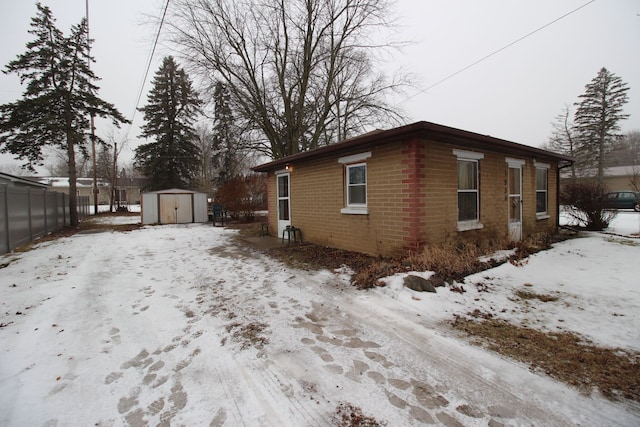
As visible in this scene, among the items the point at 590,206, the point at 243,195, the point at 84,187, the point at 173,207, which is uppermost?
the point at 84,187

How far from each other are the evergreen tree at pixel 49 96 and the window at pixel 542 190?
2207 cm

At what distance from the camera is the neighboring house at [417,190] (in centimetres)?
559

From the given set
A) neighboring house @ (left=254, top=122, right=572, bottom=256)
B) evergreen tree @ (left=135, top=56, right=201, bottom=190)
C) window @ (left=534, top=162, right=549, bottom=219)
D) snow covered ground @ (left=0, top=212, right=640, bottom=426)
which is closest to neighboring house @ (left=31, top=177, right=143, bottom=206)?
evergreen tree @ (left=135, top=56, right=201, bottom=190)

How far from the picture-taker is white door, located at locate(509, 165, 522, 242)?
7880 millimetres

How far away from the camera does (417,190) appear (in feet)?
17.9

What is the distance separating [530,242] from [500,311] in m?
4.79

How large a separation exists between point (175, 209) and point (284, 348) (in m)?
17.6

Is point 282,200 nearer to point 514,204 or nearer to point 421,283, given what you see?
point 421,283

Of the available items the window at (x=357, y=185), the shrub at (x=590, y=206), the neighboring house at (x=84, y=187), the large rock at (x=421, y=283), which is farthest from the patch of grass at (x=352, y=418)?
the neighboring house at (x=84, y=187)

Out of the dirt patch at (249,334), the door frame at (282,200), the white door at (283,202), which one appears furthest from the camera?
the white door at (283,202)

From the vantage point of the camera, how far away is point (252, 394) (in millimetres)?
2223

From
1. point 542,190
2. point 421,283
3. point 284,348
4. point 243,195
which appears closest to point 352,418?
point 284,348

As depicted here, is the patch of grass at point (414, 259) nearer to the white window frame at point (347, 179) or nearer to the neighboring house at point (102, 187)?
the white window frame at point (347, 179)

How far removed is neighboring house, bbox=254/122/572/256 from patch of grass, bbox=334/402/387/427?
384cm
